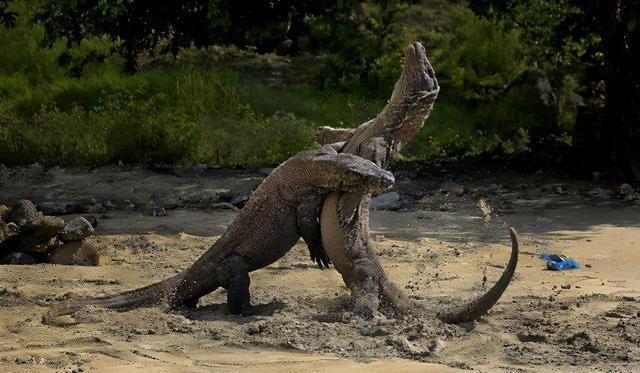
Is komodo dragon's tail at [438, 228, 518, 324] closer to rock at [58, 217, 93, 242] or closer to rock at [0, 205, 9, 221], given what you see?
rock at [58, 217, 93, 242]

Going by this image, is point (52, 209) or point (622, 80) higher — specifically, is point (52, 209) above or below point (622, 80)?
below

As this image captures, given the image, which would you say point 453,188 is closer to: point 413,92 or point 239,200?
point 239,200

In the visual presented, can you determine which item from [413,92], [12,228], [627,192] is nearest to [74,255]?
[12,228]

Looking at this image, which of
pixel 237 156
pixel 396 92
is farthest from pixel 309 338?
pixel 237 156

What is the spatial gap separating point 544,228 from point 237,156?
5.16 m

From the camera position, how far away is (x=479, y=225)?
10.3 meters

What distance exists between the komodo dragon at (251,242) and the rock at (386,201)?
432cm

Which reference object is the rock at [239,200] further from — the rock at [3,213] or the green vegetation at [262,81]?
the rock at [3,213]

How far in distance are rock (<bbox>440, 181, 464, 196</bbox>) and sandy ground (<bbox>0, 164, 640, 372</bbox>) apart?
0.15 meters

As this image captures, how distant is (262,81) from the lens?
18.7 meters

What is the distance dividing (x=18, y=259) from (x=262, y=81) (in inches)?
419

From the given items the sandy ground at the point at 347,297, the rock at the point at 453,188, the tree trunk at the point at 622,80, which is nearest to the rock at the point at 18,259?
the sandy ground at the point at 347,297

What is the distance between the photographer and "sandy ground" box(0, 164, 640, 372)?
5.79 metres

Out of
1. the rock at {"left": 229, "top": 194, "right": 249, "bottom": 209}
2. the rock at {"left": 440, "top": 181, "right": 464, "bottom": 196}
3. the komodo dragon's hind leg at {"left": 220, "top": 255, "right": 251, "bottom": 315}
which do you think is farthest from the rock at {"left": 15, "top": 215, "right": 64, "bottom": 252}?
the rock at {"left": 440, "top": 181, "right": 464, "bottom": 196}
